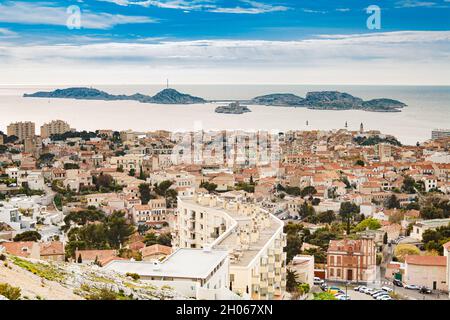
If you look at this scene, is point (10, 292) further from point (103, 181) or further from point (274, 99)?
point (103, 181)

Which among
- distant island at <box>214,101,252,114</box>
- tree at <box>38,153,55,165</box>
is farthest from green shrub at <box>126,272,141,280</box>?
tree at <box>38,153,55,165</box>

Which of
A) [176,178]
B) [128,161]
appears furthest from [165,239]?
[128,161]

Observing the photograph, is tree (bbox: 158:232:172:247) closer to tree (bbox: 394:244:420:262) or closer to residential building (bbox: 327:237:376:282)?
residential building (bbox: 327:237:376:282)

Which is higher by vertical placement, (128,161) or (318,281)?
(128,161)

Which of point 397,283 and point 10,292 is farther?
point 397,283

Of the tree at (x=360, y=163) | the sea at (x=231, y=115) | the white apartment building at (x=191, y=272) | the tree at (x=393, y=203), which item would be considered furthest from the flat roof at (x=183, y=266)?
the tree at (x=360, y=163)

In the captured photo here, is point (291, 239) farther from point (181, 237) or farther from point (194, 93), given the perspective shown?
point (194, 93)

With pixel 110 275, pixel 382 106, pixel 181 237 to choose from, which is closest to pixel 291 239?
pixel 181 237

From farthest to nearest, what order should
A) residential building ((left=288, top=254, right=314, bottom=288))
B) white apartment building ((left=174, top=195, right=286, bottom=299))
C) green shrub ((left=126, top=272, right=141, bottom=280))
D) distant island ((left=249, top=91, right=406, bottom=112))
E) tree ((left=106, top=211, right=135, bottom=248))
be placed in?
tree ((left=106, top=211, right=135, bottom=248)) → distant island ((left=249, top=91, right=406, bottom=112)) → residential building ((left=288, top=254, right=314, bottom=288)) → white apartment building ((left=174, top=195, right=286, bottom=299)) → green shrub ((left=126, top=272, right=141, bottom=280))
